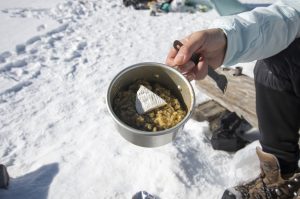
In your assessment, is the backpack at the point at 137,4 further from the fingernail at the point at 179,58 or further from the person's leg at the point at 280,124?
the fingernail at the point at 179,58

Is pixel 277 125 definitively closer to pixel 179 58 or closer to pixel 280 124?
pixel 280 124

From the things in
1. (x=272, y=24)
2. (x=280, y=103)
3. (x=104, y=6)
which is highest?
(x=272, y=24)

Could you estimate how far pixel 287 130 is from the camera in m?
2.07

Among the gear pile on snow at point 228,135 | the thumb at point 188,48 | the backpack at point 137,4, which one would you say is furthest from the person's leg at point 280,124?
the backpack at point 137,4

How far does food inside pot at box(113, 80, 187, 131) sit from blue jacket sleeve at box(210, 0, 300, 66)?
0.30 metres

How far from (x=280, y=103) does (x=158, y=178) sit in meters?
0.89

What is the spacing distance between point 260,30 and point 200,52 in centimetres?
30

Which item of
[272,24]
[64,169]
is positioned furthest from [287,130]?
[64,169]

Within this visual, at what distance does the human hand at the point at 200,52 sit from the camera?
1432mm

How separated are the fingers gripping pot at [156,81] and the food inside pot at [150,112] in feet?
0.08

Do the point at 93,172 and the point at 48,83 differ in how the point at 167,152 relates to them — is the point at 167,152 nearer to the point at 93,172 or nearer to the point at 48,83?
the point at 93,172

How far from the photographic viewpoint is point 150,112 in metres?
1.46

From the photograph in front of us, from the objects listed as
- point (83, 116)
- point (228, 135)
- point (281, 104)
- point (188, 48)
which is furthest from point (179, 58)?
point (83, 116)

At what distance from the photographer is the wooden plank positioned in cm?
277
